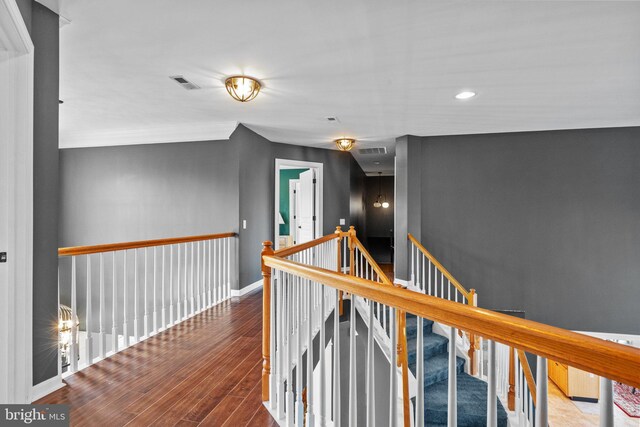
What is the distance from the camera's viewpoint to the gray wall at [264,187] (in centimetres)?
487

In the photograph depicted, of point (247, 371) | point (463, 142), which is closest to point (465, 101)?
point (463, 142)

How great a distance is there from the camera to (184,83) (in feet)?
10.6

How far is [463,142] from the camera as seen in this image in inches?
209

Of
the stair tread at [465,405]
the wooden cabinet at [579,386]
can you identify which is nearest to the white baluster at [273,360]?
the stair tread at [465,405]

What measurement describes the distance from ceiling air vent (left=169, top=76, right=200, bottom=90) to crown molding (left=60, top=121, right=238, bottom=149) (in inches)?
49.8

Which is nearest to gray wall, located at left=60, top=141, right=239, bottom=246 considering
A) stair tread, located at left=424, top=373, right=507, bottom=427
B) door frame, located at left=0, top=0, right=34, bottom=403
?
door frame, located at left=0, top=0, right=34, bottom=403

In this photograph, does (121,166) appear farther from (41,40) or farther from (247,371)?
(247,371)

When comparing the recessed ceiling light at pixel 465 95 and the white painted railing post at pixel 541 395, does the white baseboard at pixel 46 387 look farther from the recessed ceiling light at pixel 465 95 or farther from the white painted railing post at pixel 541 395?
the recessed ceiling light at pixel 465 95

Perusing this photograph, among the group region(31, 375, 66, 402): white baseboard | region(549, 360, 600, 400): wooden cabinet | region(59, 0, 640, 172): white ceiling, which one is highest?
region(59, 0, 640, 172): white ceiling

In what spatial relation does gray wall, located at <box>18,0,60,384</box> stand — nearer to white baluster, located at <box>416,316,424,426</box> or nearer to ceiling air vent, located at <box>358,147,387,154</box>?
white baluster, located at <box>416,316,424,426</box>

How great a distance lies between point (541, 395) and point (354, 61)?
104 inches

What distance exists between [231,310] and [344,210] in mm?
3496

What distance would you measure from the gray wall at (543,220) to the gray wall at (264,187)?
1.89m

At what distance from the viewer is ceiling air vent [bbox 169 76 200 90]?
10.2 ft
